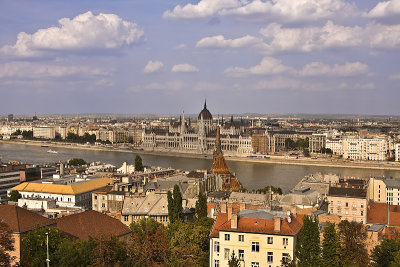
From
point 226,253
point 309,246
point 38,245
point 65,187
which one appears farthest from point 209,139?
point 38,245

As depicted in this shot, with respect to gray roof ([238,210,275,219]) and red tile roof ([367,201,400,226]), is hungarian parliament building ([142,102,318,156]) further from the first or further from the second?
gray roof ([238,210,275,219])

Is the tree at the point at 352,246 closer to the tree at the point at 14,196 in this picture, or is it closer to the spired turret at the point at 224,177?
the spired turret at the point at 224,177

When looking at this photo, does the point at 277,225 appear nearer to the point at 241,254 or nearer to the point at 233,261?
the point at 241,254

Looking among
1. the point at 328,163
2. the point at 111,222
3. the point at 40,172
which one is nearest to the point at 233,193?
the point at 111,222

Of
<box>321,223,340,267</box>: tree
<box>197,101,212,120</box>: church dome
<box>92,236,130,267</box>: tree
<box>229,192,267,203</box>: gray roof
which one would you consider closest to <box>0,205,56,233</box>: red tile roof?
<box>92,236,130,267</box>: tree

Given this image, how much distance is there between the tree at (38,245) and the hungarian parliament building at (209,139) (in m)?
58.4

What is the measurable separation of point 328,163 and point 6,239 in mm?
50196

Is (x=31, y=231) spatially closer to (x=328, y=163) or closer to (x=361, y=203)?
(x=361, y=203)

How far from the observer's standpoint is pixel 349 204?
19.1 m

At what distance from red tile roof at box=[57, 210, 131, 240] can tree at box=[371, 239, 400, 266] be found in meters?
5.99

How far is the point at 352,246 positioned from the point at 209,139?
65192 millimetres

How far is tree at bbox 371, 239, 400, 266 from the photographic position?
11.6 metres

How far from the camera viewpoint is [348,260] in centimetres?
1165

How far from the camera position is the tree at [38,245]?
33.9ft
